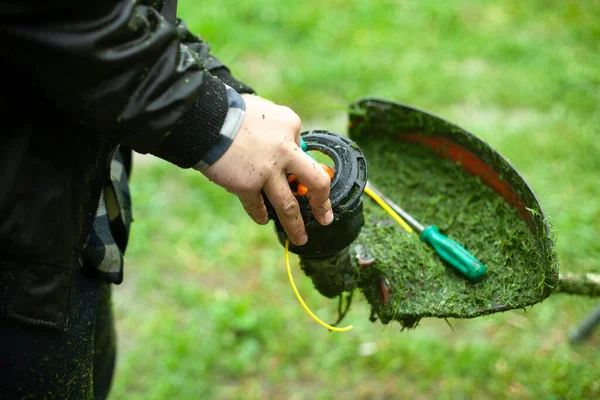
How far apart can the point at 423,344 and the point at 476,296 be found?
112 centimetres

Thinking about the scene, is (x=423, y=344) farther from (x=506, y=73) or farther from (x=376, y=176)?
(x=506, y=73)

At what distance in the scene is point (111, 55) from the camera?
804 mm

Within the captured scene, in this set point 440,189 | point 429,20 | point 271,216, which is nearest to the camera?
point 271,216

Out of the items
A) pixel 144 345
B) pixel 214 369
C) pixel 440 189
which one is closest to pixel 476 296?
pixel 440 189

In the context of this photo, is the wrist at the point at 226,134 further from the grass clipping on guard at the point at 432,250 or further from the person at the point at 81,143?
the grass clipping on guard at the point at 432,250

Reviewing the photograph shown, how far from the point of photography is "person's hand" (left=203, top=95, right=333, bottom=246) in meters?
0.93

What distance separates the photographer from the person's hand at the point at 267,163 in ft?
3.05

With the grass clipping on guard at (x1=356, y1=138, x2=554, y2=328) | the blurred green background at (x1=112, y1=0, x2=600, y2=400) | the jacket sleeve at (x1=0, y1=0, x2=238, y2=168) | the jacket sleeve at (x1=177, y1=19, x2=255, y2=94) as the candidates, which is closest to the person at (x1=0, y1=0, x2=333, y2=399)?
the jacket sleeve at (x1=0, y1=0, x2=238, y2=168)

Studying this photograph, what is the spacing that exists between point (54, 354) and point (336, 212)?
1.91ft

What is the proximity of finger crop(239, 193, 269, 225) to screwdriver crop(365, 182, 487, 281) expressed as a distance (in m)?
0.48

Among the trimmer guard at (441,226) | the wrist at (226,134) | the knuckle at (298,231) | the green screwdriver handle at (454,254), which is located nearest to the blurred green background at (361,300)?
the trimmer guard at (441,226)

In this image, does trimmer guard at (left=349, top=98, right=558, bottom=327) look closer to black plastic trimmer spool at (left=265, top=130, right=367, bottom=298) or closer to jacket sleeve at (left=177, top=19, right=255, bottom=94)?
black plastic trimmer spool at (left=265, top=130, right=367, bottom=298)

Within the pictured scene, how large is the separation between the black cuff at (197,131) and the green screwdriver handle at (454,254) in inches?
25.8

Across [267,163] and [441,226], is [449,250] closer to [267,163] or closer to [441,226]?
[441,226]
